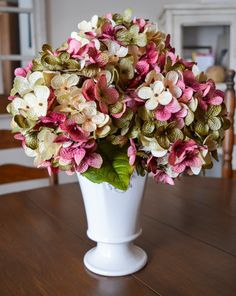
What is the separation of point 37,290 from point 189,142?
1.13 feet

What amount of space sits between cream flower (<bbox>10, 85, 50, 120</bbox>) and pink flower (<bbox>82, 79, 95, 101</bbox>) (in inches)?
2.1

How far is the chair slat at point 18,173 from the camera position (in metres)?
1.48

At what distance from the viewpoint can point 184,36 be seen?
2.48m

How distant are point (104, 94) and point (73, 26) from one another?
183 centimetres

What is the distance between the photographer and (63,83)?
1.81 feet

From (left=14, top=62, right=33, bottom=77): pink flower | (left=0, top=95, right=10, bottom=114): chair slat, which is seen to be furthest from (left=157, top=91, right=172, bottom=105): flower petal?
(left=0, top=95, right=10, bottom=114): chair slat

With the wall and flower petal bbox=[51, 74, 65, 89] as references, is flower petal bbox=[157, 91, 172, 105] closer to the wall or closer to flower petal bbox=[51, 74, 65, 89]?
flower petal bbox=[51, 74, 65, 89]

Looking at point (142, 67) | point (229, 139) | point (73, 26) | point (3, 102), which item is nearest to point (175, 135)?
point (142, 67)

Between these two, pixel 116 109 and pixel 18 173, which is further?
pixel 18 173

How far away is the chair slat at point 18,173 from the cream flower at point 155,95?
1.00 m

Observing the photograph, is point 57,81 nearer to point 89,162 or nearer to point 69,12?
point 89,162

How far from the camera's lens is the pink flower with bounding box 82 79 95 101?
0.53 metres

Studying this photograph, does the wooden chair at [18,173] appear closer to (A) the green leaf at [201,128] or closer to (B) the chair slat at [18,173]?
(B) the chair slat at [18,173]

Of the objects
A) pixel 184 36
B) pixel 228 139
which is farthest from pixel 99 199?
pixel 184 36
